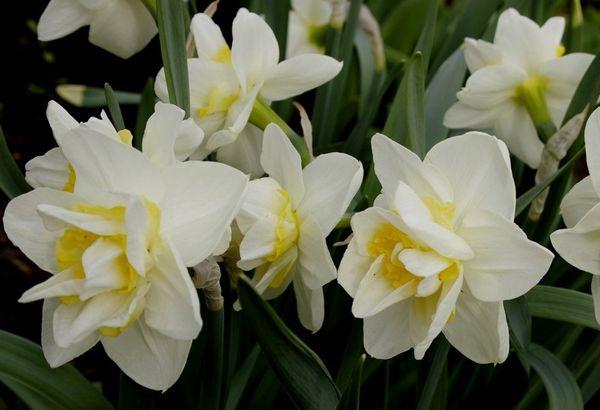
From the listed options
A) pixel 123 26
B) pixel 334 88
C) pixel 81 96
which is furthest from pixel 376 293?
pixel 81 96

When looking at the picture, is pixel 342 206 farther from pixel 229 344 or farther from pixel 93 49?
pixel 93 49

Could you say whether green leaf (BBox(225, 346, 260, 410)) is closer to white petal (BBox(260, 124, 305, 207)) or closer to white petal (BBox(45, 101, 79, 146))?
white petal (BBox(260, 124, 305, 207))

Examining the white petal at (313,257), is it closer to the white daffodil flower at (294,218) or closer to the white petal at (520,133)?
the white daffodil flower at (294,218)

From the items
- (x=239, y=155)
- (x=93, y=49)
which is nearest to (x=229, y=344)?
(x=239, y=155)

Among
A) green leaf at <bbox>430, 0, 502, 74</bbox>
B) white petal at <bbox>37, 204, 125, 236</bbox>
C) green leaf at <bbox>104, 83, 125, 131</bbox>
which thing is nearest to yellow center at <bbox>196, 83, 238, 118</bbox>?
green leaf at <bbox>104, 83, 125, 131</bbox>

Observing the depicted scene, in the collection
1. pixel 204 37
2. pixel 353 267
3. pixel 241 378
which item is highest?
pixel 204 37

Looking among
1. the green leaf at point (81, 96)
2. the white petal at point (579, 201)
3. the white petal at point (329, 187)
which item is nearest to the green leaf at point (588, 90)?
the white petal at point (579, 201)

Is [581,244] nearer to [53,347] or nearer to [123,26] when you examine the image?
[53,347]
